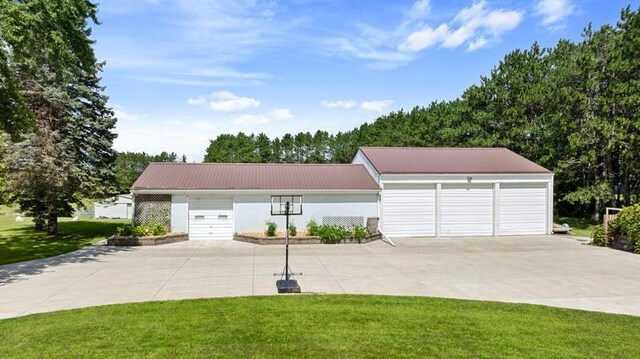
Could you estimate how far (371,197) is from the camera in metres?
20.4

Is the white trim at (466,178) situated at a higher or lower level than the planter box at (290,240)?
higher

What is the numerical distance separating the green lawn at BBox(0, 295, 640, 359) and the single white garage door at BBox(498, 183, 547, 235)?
13702 millimetres

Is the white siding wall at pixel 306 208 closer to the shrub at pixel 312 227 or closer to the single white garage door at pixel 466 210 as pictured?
the shrub at pixel 312 227

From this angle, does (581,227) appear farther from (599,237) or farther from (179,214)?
(179,214)

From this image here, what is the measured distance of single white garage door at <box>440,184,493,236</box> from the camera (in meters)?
20.6

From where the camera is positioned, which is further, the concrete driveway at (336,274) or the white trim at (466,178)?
the white trim at (466,178)

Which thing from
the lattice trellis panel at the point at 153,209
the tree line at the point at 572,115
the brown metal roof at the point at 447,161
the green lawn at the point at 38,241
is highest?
the tree line at the point at 572,115

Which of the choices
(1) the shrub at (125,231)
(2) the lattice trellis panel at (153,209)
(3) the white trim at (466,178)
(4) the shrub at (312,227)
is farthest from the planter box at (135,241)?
(3) the white trim at (466,178)

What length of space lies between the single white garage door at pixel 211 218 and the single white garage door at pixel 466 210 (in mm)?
10782

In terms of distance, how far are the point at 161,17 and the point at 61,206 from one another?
13.1 meters

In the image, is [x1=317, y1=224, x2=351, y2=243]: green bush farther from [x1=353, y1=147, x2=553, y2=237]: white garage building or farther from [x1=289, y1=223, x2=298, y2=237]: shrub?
[x1=353, y1=147, x2=553, y2=237]: white garage building

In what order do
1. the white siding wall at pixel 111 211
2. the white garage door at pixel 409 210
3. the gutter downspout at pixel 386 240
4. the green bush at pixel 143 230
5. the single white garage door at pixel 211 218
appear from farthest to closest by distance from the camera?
1. the white siding wall at pixel 111 211
2. the white garage door at pixel 409 210
3. the single white garage door at pixel 211 218
4. the green bush at pixel 143 230
5. the gutter downspout at pixel 386 240

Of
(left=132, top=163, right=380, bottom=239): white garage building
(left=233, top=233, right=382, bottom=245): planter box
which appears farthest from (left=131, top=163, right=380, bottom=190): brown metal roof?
(left=233, top=233, right=382, bottom=245): planter box

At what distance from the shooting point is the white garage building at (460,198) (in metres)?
20.3
